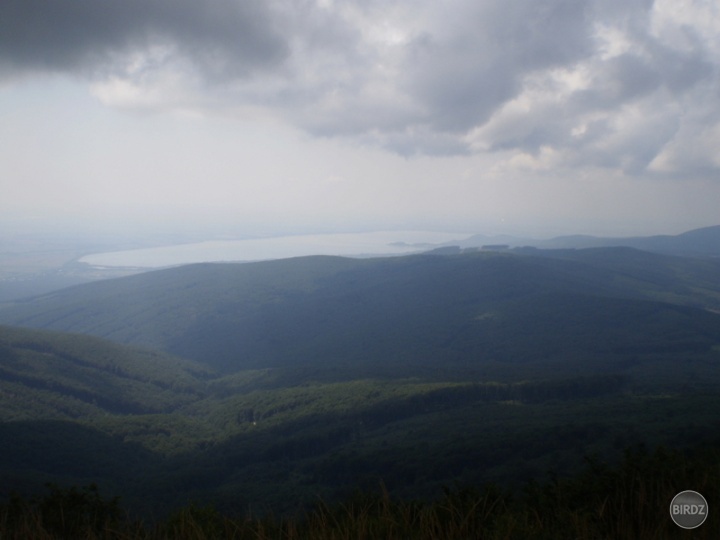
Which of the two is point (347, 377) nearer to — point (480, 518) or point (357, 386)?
point (357, 386)

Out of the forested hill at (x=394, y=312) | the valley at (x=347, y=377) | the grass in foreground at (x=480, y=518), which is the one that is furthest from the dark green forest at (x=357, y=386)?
the forested hill at (x=394, y=312)

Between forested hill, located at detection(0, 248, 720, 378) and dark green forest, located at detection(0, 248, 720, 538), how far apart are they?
80 cm

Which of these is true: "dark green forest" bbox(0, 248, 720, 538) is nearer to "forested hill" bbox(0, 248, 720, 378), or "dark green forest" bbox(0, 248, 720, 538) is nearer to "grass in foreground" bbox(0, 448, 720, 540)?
"grass in foreground" bbox(0, 448, 720, 540)

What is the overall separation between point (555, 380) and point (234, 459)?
4622 centimetres

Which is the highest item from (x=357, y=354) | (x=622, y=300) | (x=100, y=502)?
(x=100, y=502)

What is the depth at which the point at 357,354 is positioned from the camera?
12275cm

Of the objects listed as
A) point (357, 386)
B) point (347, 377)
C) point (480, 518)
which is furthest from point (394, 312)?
point (480, 518)

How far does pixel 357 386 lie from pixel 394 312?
8117 centimetres

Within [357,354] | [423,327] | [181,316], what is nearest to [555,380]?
[357,354]

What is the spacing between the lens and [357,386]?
72312mm

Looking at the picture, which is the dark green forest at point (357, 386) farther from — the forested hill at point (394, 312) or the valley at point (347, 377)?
the forested hill at point (394, 312)

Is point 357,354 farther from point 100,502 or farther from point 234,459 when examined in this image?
point 100,502

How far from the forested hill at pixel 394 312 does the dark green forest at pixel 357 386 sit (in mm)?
799

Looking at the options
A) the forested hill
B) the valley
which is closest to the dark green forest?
the valley
